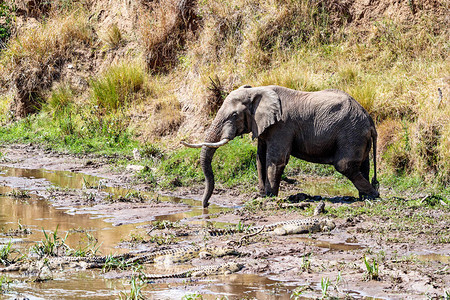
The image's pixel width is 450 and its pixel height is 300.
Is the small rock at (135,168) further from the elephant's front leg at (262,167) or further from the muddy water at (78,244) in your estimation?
the elephant's front leg at (262,167)

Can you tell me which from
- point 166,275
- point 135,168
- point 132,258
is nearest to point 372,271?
point 166,275

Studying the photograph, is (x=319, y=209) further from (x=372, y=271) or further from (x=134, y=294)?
(x=134, y=294)

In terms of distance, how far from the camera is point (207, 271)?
562cm

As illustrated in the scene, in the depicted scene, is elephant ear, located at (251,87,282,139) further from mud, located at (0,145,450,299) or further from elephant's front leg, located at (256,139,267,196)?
mud, located at (0,145,450,299)

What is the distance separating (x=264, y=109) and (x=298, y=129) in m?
0.59

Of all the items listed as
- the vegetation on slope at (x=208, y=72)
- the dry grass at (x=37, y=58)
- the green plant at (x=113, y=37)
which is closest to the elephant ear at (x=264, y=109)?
the vegetation on slope at (x=208, y=72)

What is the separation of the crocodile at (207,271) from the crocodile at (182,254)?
0.45 metres

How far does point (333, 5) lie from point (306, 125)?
6.96 m

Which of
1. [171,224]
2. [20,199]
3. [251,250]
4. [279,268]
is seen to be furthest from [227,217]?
[20,199]

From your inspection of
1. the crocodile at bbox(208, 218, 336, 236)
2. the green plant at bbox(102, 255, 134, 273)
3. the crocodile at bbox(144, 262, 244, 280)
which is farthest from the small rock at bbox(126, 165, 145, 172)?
the crocodile at bbox(144, 262, 244, 280)

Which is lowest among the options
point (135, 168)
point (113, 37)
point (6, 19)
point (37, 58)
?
point (135, 168)

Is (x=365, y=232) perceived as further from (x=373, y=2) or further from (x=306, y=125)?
(x=373, y=2)

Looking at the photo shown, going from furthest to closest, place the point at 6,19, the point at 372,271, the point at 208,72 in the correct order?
the point at 6,19
the point at 208,72
the point at 372,271

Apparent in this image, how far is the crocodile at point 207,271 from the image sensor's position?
18.1 feet
